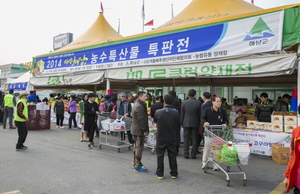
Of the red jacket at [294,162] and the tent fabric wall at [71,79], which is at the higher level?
the tent fabric wall at [71,79]

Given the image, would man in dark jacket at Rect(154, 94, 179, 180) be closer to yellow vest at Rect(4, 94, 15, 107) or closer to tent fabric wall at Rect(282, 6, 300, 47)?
tent fabric wall at Rect(282, 6, 300, 47)

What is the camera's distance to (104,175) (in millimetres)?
5105

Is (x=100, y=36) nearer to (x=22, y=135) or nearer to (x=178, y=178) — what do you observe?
(x=22, y=135)

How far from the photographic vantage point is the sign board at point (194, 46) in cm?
638

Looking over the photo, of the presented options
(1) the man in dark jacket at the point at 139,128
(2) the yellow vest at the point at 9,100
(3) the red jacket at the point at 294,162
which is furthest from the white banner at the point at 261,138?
(2) the yellow vest at the point at 9,100

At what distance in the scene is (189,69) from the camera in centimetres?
781

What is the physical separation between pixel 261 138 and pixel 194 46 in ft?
11.7

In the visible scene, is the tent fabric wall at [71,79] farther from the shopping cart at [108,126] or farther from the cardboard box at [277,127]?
the cardboard box at [277,127]

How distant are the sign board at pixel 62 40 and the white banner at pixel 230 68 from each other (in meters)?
40.9

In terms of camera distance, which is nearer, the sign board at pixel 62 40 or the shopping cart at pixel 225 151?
the shopping cart at pixel 225 151

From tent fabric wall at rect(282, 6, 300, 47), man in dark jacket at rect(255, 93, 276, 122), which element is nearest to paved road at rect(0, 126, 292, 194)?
man in dark jacket at rect(255, 93, 276, 122)

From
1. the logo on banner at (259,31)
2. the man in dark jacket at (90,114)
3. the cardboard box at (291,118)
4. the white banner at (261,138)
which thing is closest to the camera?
the logo on banner at (259,31)

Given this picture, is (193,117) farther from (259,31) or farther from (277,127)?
(259,31)

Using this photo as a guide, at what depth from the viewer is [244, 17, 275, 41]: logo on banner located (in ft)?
20.8
